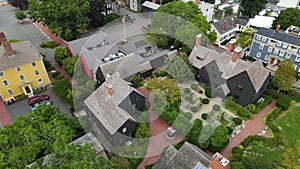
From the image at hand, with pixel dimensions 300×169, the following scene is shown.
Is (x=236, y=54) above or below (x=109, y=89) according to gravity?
above

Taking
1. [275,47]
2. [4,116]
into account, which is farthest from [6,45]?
[275,47]

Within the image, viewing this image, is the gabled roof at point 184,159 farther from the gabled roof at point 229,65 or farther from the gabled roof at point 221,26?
the gabled roof at point 221,26

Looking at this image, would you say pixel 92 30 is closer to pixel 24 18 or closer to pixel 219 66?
pixel 24 18

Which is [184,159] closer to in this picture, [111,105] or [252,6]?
[111,105]

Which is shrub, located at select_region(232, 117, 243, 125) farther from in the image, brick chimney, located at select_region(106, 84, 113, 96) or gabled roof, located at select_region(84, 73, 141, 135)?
brick chimney, located at select_region(106, 84, 113, 96)

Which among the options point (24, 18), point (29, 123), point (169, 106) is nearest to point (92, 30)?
point (24, 18)
